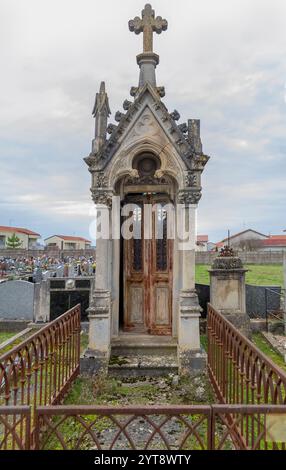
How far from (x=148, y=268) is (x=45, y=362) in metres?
2.89

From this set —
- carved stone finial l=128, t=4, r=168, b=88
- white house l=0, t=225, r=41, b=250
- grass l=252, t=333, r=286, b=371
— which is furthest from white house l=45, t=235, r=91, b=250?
carved stone finial l=128, t=4, r=168, b=88

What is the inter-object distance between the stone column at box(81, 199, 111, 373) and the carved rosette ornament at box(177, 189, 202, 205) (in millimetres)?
1312

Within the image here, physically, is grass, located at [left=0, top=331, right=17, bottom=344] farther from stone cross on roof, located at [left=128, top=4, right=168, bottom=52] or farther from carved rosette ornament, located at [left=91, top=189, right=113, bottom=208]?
stone cross on roof, located at [left=128, top=4, right=168, bottom=52]

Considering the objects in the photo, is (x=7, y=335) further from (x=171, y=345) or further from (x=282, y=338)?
(x=282, y=338)

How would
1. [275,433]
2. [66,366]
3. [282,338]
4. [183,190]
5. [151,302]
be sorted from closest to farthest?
[275,433], [66,366], [183,190], [151,302], [282,338]

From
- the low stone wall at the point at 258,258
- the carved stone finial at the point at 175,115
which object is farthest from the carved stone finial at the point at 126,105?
the low stone wall at the point at 258,258

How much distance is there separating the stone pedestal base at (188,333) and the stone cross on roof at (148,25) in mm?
4798

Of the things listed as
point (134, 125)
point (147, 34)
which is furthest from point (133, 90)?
point (147, 34)

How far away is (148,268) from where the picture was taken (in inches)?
248

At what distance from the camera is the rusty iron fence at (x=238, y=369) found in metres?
2.70

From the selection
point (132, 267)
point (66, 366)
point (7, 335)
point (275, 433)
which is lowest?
point (7, 335)

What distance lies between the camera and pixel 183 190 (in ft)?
18.1
